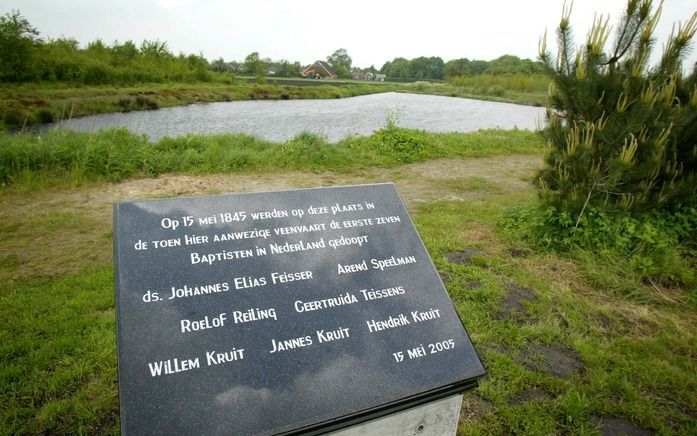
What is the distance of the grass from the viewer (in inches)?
95.7

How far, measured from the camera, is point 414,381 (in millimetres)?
1678

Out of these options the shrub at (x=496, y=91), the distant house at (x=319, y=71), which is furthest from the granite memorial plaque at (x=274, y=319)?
the distant house at (x=319, y=71)

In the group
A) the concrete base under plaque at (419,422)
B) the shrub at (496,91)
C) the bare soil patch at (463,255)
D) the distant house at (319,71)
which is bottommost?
the bare soil patch at (463,255)

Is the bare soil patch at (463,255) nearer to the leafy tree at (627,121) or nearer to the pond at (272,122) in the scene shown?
the leafy tree at (627,121)

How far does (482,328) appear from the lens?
3273 mm

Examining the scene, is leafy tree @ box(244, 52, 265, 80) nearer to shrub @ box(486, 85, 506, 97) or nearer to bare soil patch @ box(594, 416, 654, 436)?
shrub @ box(486, 85, 506, 97)

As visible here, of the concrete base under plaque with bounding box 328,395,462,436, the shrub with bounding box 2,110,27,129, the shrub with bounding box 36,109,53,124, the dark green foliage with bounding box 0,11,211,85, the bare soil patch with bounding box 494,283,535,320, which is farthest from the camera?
the dark green foliage with bounding box 0,11,211,85

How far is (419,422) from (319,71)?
56654 mm

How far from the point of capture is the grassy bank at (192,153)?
6730 millimetres

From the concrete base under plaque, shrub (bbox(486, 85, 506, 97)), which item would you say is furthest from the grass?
shrub (bbox(486, 85, 506, 97))

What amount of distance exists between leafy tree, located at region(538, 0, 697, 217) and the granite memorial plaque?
10.8ft

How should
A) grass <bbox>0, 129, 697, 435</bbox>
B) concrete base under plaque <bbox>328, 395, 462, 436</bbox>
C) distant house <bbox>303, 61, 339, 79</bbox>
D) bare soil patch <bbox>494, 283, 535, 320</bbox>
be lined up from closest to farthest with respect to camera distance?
concrete base under plaque <bbox>328, 395, 462, 436</bbox>, grass <bbox>0, 129, 697, 435</bbox>, bare soil patch <bbox>494, 283, 535, 320</bbox>, distant house <bbox>303, 61, 339, 79</bbox>

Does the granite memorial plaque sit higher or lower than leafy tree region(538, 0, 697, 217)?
lower

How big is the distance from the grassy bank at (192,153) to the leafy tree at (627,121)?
4.99m
